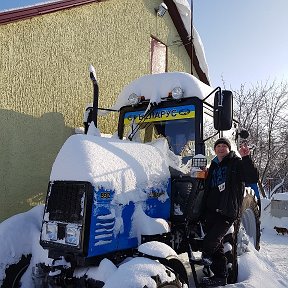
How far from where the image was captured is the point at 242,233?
5.03 metres

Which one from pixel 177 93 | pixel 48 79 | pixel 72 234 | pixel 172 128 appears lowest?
pixel 72 234

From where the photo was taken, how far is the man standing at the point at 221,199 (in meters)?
3.96

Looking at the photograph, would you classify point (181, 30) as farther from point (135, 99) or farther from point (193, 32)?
point (135, 99)

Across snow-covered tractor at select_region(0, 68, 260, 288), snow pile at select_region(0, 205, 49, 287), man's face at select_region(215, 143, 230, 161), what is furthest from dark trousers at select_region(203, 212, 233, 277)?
snow pile at select_region(0, 205, 49, 287)

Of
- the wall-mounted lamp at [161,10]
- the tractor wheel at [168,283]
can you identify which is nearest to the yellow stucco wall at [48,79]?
the wall-mounted lamp at [161,10]

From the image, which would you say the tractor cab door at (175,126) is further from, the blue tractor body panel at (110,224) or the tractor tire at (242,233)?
the tractor tire at (242,233)

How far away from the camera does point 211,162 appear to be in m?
4.60

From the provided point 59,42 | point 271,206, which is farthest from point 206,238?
point 271,206

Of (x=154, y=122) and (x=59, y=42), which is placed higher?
(x=59, y=42)

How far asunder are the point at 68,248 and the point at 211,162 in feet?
6.91

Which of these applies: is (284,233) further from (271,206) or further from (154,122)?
(154,122)

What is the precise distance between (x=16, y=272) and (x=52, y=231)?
3.73 feet

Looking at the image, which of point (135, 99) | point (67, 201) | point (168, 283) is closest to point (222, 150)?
point (135, 99)

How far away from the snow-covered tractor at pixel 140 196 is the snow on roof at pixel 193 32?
6373 mm
